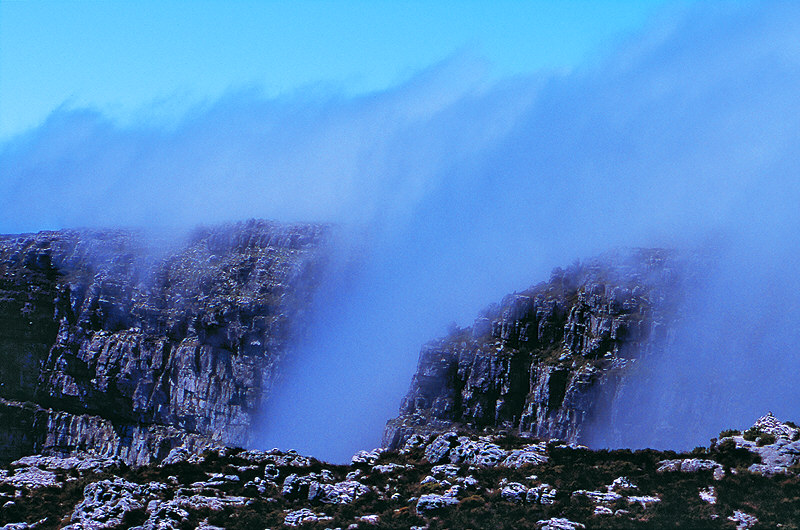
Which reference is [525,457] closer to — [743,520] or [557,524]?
[557,524]

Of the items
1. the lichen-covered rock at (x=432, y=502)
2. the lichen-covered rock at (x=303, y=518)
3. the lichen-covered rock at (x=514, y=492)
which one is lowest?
the lichen-covered rock at (x=303, y=518)

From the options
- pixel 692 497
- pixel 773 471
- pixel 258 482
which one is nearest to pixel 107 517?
pixel 258 482

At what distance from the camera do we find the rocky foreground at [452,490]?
68312 millimetres

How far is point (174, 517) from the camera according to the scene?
74938mm

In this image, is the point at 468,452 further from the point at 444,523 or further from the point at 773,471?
the point at 773,471

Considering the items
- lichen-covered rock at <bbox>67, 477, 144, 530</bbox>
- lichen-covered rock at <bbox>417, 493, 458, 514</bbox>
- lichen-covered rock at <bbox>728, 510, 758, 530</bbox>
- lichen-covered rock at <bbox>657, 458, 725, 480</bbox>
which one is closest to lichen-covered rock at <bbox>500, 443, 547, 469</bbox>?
lichen-covered rock at <bbox>657, 458, 725, 480</bbox>

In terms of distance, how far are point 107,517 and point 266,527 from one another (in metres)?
15.8

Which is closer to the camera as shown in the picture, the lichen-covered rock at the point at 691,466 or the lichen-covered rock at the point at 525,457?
the lichen-covered rock at the point at 691,466

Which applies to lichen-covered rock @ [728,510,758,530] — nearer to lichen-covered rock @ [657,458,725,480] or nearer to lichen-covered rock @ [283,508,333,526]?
lichen-covered rock @ [657,458,725,480]

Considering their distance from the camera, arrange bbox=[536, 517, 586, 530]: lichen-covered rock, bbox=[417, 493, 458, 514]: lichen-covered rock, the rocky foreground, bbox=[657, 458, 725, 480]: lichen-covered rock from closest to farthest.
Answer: bbox=[536, 517, 586, 530]: lichen-covered rock, the rocky foreground, bbox=[417, 493, 458, 514]: lichen-covered rock, bbox=[657, 458, 725, 480]: lichen-covered rock

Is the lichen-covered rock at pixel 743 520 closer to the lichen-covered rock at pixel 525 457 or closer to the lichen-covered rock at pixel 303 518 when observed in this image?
the lichen-covered rock at pixel 525 457

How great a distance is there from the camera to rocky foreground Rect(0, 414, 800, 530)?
224 ft

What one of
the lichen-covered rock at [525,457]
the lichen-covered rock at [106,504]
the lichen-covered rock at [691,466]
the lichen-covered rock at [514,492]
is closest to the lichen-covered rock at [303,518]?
the lichen-covered rock at [106,504]

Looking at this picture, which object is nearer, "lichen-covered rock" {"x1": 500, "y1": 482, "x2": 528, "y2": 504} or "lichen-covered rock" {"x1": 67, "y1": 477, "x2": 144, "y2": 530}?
"lichen-covered rock" {"x1": 500, "y1": 482, "x2": 528, "y2": 504}
